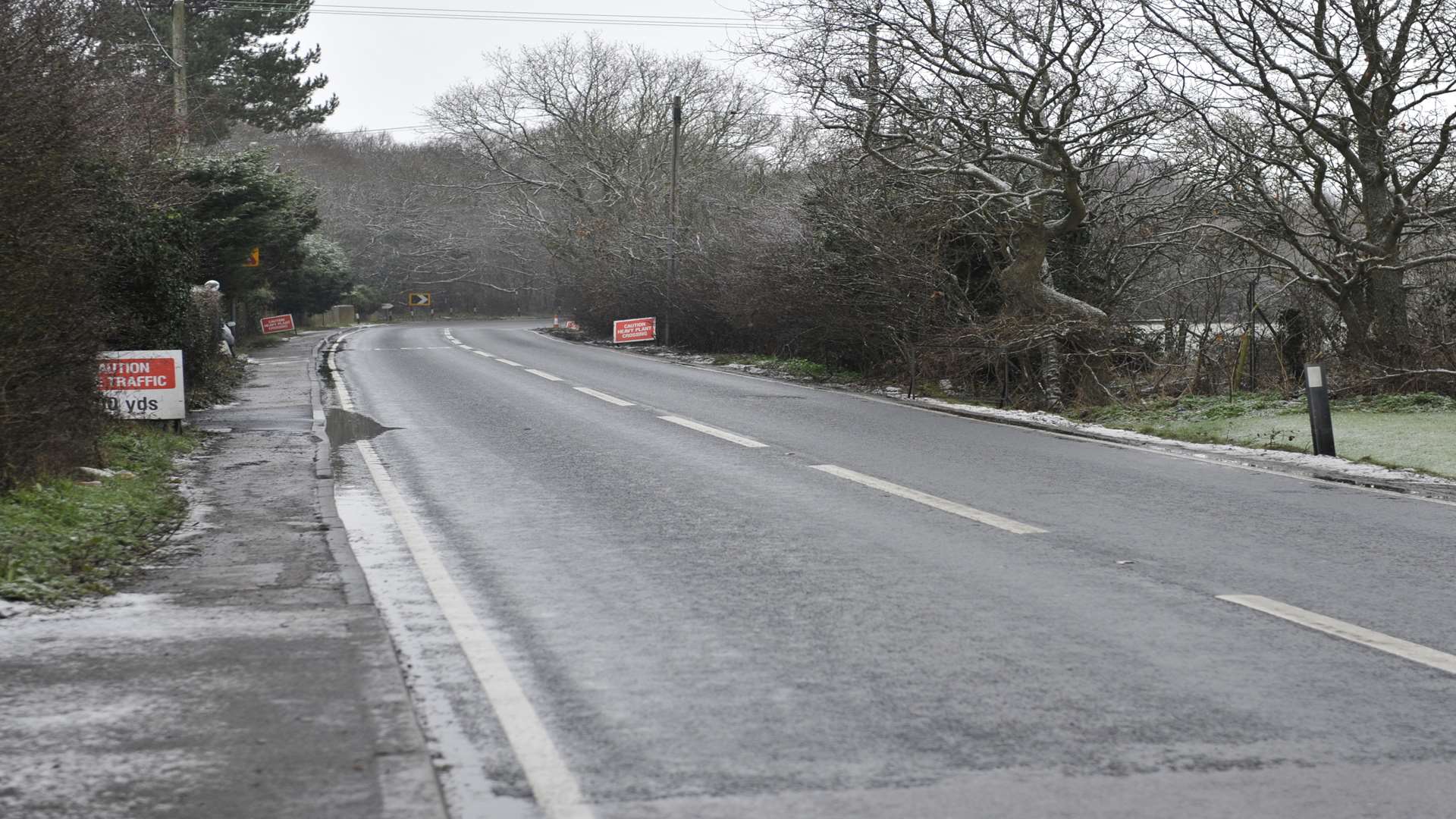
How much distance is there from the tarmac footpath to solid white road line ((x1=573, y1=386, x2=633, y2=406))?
10453mm

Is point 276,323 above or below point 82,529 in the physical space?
above

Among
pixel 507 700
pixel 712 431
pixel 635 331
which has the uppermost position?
pixel 635 331

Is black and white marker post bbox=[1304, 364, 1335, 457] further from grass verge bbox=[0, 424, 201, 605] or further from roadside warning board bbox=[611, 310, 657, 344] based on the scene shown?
roadside warning board bbox=[611, 310, 657, 344]

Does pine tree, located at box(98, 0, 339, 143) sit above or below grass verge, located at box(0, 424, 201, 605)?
above

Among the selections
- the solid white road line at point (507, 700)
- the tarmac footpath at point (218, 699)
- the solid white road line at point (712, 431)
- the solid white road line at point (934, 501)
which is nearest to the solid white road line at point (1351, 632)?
the solid white road line at point (934, 501)

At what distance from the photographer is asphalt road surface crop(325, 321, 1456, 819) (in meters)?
4.03

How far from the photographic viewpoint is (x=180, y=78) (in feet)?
86.6

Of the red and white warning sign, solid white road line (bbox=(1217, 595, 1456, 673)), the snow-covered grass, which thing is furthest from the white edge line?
the red and white warning sign

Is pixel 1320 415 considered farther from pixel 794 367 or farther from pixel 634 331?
pixel 634 331

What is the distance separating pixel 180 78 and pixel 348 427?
14.0 metres

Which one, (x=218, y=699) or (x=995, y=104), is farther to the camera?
(x=995, y=104)

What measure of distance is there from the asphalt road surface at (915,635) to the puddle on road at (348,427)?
2.40 m

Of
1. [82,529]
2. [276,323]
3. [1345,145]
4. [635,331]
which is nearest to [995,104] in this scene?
[1345,145]

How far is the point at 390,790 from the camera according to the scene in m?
3.87
